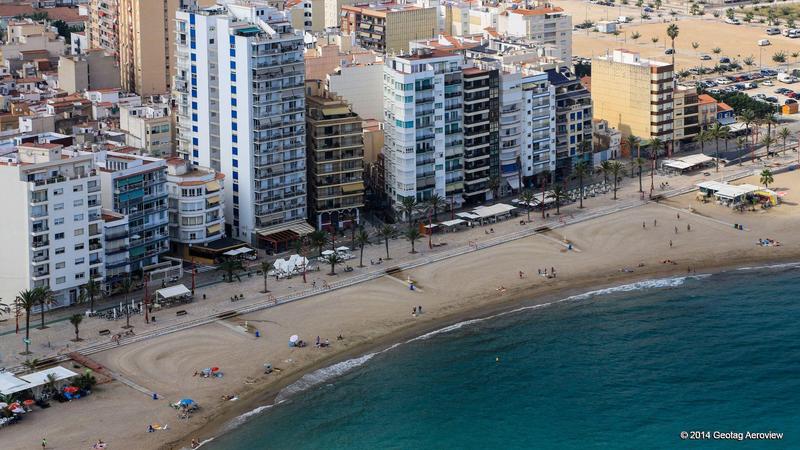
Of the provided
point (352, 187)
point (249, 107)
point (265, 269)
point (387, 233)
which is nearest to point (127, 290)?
point (265, 269)

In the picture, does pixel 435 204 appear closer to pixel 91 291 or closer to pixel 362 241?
pixel 362 241

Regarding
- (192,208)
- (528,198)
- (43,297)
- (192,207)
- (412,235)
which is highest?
(192,207)

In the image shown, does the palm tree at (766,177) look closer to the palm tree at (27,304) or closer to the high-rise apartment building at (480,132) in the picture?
the high-rise apartment building at (480,132)

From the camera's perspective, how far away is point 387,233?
172m

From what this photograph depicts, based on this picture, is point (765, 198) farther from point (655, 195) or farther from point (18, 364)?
point (18, 364)

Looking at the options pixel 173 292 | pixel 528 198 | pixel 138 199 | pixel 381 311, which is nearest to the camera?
pixel 173 292

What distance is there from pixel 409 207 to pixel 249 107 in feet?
73.0

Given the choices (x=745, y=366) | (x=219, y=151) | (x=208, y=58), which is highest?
(x=208, y=58)

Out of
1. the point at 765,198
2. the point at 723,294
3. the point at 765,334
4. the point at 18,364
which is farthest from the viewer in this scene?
the point at 765,198

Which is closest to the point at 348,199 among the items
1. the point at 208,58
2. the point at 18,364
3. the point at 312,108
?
the point at 312,108

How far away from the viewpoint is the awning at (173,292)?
158m

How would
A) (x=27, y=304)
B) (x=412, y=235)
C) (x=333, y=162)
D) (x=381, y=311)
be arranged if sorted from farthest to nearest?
(x=333, y=162), (x=412, y=235), (x=381, y=311), (x=27, y=304)

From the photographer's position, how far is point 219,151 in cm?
17925

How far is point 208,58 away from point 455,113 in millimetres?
31717
